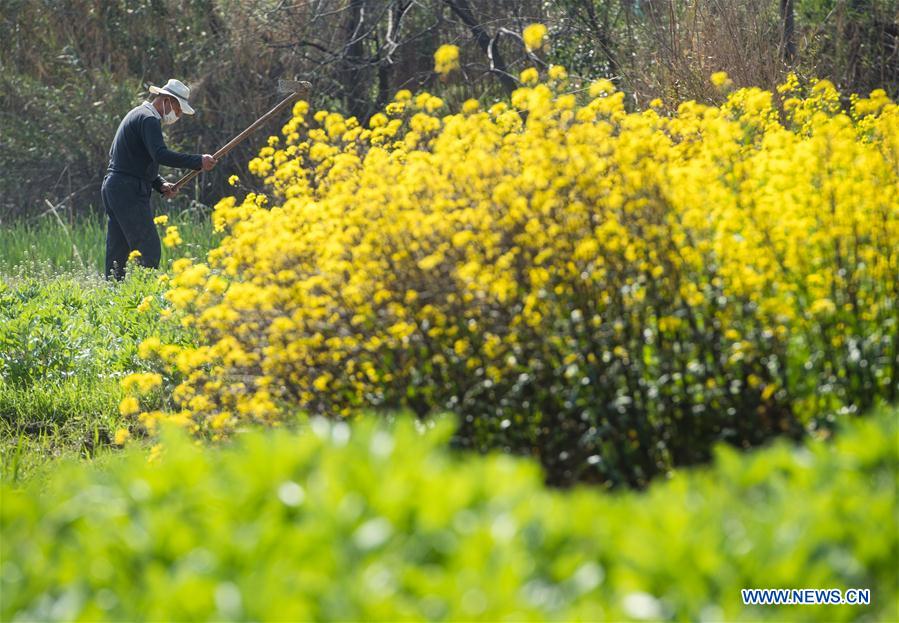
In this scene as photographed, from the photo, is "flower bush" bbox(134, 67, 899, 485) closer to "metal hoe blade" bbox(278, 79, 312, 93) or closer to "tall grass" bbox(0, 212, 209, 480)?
"tall grass" bbox(0, 212, 209, 480)

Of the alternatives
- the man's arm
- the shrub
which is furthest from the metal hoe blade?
the shrub

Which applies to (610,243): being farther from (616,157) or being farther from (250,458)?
(250,458)

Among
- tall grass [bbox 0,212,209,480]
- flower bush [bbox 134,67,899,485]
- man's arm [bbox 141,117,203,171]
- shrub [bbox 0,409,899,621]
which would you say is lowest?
tall grass [bbox 0,212,209,480]

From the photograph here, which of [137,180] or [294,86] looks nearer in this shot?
[294,86]

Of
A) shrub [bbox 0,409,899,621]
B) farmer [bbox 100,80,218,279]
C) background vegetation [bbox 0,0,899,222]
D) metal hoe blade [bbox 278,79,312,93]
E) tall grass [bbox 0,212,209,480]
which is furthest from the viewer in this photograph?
background vegetation [bbox 0,0,899,222]

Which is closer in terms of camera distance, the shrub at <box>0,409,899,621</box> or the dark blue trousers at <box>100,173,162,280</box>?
the shrub at <box>0,409,899,621</box>

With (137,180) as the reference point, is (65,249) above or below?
below

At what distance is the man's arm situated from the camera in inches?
360

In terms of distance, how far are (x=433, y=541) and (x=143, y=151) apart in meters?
8.13

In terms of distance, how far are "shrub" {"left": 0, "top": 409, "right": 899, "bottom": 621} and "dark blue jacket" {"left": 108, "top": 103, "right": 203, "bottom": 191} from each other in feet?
22.7

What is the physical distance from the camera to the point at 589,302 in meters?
3.80

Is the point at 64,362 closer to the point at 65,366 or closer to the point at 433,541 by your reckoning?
the point at 65,366

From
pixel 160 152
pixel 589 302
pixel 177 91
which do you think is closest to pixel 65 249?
pixel 177 91

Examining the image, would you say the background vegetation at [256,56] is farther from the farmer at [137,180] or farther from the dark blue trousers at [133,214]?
the dark blue trousers at [133,214]
